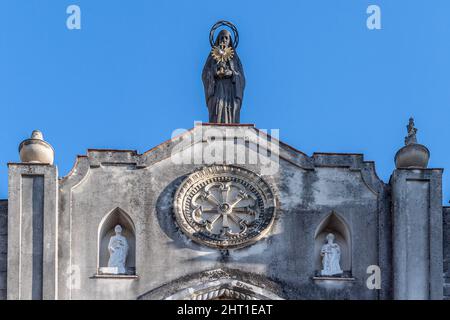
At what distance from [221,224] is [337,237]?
2.17 meters

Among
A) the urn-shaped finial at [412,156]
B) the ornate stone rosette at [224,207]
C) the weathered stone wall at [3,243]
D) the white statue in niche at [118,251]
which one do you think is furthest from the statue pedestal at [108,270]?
the urn-shaped finial at [412,156]

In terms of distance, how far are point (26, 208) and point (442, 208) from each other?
7.64m

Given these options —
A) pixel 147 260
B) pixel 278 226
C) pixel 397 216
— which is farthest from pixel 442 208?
pixel 147 260

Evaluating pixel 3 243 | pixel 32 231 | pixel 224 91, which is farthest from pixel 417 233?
pixel 3 243

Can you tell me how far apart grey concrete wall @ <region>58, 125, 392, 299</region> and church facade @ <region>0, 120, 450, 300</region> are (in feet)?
0.06

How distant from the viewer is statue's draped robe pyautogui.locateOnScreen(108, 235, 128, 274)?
115 ft

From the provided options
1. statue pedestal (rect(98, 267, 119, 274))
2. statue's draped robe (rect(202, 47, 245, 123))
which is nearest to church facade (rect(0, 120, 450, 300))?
statue pedestal (rect(98, 267, 119, 274))

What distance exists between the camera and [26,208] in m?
35.0

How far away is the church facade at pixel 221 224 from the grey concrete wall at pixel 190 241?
2 centimetres

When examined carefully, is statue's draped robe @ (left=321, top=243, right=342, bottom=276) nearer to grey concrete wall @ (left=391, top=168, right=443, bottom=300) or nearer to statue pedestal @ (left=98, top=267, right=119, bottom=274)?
grey concrete wall @ (left=391, top=168, right=443, bottom=300)

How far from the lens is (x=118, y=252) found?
3512 cm

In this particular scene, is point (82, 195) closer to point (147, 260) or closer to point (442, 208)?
point (147, 260)

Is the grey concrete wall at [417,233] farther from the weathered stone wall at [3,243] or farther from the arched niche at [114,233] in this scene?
the weathered stone wall at [3,243]

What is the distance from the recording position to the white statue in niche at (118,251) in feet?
115
